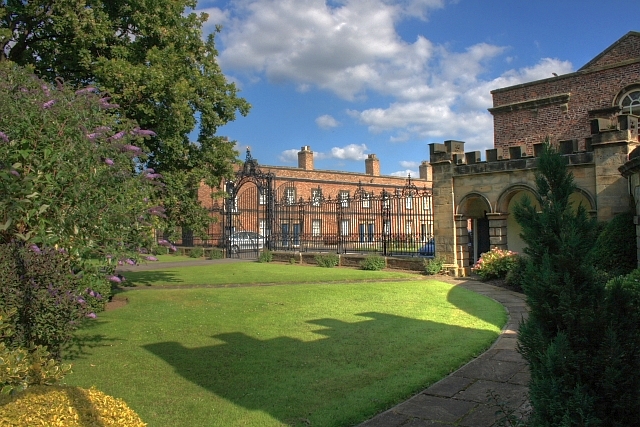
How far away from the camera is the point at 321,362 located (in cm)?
645

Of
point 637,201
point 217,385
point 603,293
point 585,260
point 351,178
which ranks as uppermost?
point 351,178

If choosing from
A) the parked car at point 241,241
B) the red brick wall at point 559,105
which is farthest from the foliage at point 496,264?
the parked car at point 241,241

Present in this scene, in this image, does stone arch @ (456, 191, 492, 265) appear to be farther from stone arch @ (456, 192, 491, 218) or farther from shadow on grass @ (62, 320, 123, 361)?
shadow on grass @ (62, 320, 123, 361)

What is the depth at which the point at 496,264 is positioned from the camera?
15.4 meters

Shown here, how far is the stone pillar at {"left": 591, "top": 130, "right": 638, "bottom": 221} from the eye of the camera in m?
13.5

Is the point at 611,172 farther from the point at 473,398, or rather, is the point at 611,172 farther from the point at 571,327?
the point at 571,327

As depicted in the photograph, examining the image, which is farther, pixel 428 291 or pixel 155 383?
pixel 428 291

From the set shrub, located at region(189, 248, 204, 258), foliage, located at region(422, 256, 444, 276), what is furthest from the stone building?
shrub, located at region(189, 248, 204, 258)

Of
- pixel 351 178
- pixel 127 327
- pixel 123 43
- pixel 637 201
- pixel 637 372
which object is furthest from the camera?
pixel 351 178

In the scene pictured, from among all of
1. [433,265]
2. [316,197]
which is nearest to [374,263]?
[433,265]

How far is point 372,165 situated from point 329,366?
42465 millimetres

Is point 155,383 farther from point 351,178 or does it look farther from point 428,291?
point 351,178

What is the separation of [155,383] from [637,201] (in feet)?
36.5

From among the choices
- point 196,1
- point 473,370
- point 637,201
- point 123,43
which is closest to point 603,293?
point 473,370
